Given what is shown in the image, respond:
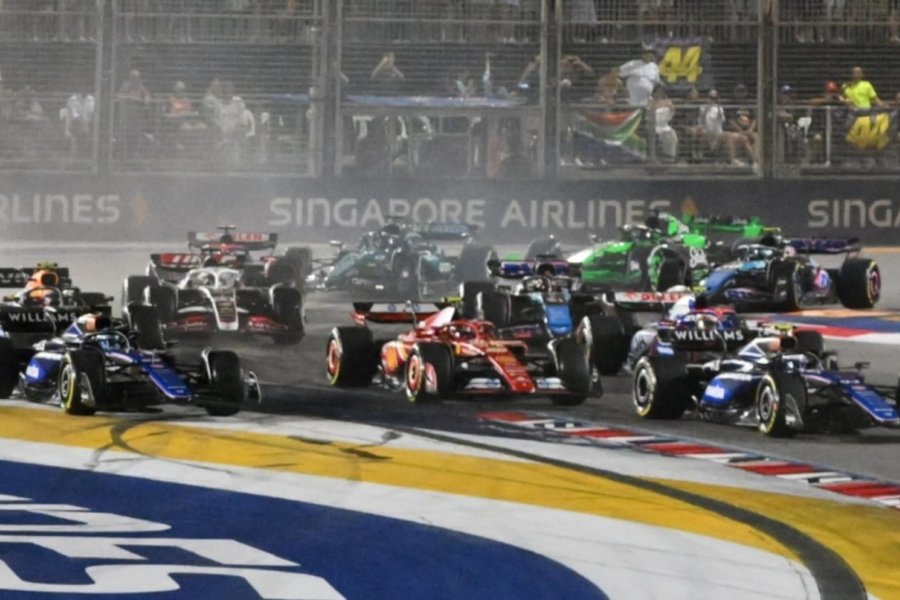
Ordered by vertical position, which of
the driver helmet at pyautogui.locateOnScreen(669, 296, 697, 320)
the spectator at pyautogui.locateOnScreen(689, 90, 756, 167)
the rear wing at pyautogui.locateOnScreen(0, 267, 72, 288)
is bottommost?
the driver helmet at pyautogui.locateOnScreen(669, 296, 697, 320)

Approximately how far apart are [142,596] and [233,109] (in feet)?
75.2

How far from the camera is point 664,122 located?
30125mm

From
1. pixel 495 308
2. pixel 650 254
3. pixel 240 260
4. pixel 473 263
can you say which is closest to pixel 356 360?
pixel 495 308

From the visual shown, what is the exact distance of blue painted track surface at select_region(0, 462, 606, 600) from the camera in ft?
27.6

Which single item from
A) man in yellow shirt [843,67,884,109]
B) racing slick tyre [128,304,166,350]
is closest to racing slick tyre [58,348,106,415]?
racing slick tyre [128,304,166,350]

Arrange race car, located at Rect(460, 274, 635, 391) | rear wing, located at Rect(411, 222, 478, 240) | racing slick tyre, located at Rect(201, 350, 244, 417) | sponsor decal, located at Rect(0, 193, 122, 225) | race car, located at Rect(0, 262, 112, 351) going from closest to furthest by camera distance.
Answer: racing slick tyre, located at Rect(201, 350, 244, 417) < race car, located at Rect(0, 262, 112, 351) < race car, located at Rect(460, 274, 635, 391) < rear wing, located at Rect(411, 222, 478, 240) < sponsor decal, located at Rect(0, 193, 122, 225)

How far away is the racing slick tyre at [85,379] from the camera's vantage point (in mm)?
13578

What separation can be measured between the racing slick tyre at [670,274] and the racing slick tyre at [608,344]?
4.59 metres

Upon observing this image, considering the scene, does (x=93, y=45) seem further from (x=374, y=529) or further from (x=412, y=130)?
(x=374, y=529)

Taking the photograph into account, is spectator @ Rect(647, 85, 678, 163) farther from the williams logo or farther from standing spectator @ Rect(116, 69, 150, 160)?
the williams logo

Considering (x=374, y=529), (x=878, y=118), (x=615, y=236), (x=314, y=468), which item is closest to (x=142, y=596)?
(x=374, y=529)

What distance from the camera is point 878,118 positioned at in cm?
3009

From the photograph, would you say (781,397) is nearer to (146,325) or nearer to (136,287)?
(146,325)

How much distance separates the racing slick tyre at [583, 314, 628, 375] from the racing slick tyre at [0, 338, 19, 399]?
4.88m
